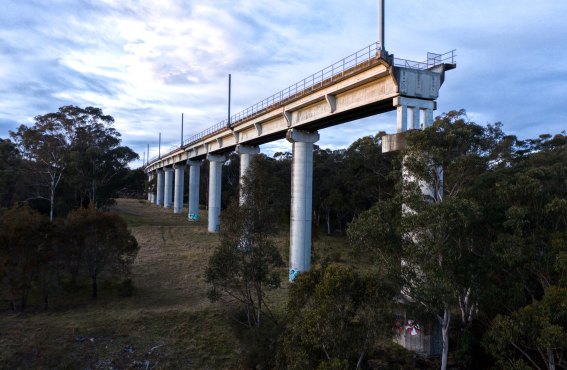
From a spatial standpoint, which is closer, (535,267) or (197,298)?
(535,267)

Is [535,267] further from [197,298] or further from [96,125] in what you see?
[96,125]

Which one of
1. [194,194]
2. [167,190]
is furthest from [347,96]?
[167,190]

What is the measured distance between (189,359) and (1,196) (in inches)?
1421

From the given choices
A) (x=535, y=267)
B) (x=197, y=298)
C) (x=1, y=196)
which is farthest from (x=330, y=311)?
(x=1, y=196)

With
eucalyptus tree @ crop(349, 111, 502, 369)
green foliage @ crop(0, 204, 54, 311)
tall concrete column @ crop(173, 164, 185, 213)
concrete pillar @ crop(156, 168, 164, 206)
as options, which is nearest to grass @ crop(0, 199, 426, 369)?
green foliage @ crop(0, 204, 54, 311)

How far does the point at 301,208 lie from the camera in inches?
1070

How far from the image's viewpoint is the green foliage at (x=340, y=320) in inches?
447

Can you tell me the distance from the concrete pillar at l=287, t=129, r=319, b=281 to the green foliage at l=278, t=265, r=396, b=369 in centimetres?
1472

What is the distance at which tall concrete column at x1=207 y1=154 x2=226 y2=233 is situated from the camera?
4662 centimetres

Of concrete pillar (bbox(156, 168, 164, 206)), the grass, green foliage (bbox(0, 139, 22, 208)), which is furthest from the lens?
concrete pillar (bbox(156, 168, 164, 206))

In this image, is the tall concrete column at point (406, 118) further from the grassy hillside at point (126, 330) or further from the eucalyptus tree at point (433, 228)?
the grassy hillside at point (126, 330)

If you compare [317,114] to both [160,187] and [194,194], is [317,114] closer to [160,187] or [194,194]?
[194,194]

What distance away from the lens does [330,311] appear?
11492 mm

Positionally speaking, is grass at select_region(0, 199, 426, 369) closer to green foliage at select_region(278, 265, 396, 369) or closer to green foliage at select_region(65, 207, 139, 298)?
green foliage at select_region(65, 207, 139, 298)
